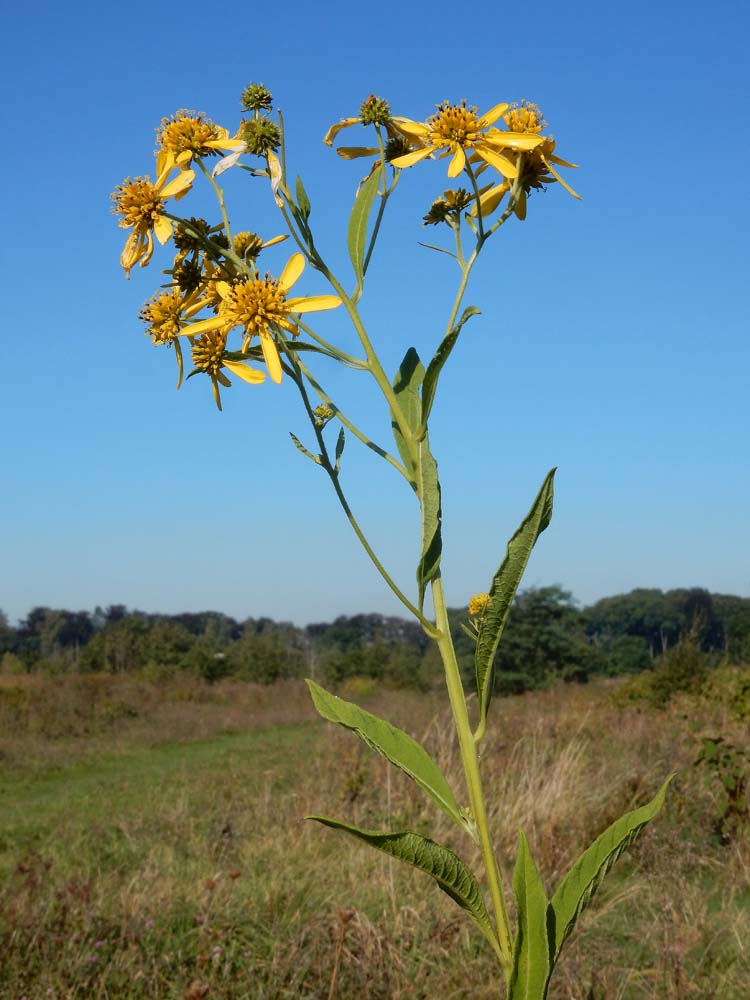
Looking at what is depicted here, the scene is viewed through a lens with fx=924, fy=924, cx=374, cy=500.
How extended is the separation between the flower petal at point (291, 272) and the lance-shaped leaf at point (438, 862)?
2.09ft

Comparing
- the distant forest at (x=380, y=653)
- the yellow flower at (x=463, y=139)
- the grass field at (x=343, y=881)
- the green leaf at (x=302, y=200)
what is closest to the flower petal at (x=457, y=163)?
the yellow flower at (x=463, y=139)

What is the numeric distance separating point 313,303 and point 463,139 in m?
0.32

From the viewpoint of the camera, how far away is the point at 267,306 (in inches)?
45.6

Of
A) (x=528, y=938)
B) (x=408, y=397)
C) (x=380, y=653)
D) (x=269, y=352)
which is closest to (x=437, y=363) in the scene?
(x=408, y=397)

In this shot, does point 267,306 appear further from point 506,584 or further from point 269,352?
point 506,584

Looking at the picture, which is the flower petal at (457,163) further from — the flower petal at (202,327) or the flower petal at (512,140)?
the flower petal at (202,327)

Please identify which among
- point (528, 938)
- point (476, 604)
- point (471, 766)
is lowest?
point (528, 938)

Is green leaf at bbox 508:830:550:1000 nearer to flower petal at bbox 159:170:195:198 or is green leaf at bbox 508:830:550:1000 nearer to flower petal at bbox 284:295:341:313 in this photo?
flower petal at bbox 284:295:341:313

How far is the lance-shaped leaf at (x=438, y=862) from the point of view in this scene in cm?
103

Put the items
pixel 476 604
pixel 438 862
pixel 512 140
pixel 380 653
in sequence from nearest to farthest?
pixel 438 862 < pixel 512 140 < pixel 476 604 < pixel 380 653

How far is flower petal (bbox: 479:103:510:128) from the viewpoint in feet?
4.04

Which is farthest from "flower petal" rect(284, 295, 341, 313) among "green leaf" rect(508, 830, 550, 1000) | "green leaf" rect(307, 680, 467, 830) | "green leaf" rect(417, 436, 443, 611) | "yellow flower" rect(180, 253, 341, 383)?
"green leaf" rect(508, 830, 550, 1000)

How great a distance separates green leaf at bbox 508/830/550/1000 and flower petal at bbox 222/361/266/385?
0.63 m

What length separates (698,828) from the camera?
6047 mm
